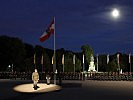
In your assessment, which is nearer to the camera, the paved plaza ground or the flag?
the paved plaza ground

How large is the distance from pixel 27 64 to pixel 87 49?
16893 mm

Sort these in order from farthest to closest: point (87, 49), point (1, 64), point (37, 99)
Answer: point (1, 64), point (87, 49), point (37, 99)

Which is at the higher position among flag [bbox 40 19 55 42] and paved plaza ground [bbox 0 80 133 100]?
flag [bbox 40 19 55 42]

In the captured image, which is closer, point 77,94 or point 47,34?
point 77,94

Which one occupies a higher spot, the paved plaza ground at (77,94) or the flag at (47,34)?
the flag at (47,34)

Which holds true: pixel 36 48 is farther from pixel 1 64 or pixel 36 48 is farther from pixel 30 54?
pixel 1 64

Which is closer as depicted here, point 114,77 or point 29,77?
point 114,77

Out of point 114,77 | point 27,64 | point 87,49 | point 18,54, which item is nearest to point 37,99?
point 114,77

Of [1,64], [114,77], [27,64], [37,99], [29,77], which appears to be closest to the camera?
[37,99]

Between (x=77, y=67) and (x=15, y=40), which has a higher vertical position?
(x=15, y=40)

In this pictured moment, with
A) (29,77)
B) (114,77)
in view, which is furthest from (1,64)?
(114,77)

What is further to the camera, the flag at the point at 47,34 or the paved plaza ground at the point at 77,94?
the flag at the point at 47,34

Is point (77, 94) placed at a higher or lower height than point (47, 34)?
lower

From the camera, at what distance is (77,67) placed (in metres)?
88.4
